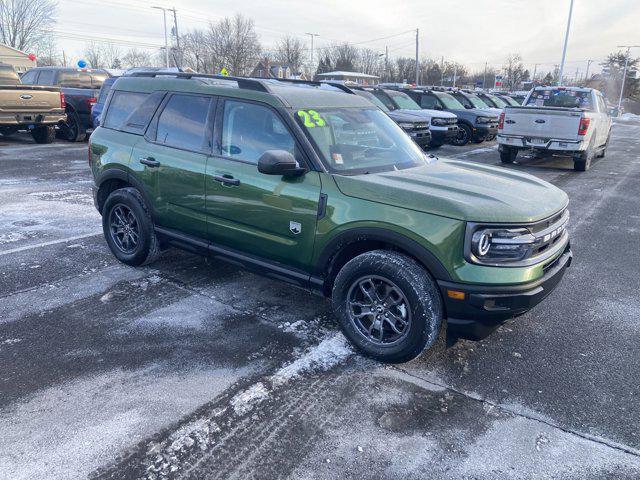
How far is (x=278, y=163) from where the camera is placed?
3635mm

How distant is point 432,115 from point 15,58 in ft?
96.6

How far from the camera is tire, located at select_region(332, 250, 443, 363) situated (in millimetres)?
3328

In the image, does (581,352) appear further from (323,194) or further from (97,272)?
(97,272)

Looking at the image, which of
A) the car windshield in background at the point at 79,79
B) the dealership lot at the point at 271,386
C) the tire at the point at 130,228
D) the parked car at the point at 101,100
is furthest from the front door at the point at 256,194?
the car windshield in background at the point at 79,79

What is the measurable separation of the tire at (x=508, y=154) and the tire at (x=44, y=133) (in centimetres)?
1215

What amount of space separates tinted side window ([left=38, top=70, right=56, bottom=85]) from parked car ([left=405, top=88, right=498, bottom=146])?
11607 mm

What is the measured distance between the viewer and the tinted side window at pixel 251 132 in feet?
13.1

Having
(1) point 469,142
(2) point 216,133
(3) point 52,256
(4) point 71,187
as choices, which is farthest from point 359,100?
(1) point 469,142

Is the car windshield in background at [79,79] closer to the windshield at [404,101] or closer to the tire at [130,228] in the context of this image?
the windshield at [404,101]

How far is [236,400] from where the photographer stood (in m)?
3.14

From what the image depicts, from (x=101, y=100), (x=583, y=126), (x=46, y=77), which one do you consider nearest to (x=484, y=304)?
(x=583, y=126)

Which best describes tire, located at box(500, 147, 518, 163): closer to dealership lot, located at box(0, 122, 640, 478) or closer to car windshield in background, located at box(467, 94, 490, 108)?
car windshield in background, located at box(467, 94, 490, 108)

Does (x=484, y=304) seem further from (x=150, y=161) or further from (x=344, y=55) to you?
(x=344, y=55)

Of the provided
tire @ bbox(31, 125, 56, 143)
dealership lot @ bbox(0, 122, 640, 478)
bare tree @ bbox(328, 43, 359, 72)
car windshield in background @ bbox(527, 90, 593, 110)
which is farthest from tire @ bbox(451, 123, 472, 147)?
bare tree @ bbox(328, 43, 359, 72)
